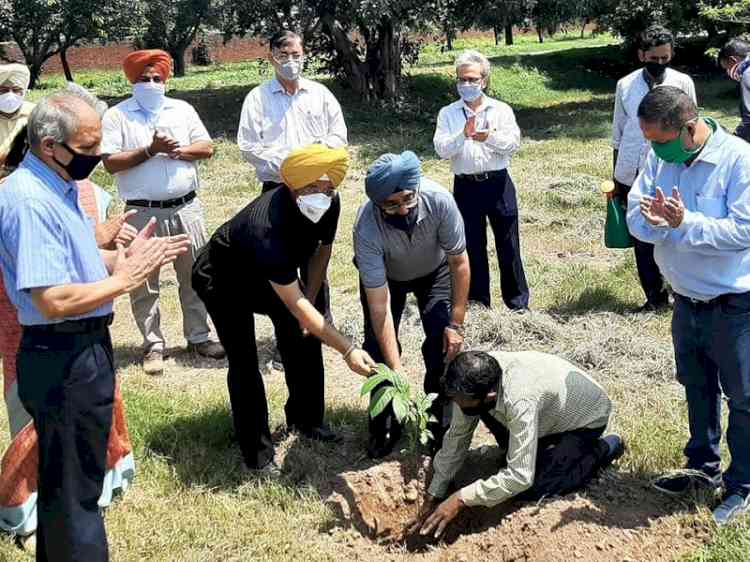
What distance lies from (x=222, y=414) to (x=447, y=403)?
146 cm

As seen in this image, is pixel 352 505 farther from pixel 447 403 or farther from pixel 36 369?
pixel 36 369

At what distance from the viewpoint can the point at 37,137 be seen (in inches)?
108

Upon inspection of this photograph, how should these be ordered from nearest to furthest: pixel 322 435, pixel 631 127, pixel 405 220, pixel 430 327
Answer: pixel 405 220
pixel 430 327
pixel 322 435
pixel 631 127

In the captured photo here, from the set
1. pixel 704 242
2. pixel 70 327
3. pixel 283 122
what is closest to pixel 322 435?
pixel 70 327

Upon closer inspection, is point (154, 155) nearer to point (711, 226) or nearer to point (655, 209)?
point (655, 209)

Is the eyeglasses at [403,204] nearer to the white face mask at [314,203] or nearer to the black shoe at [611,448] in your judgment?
the white face mask at [314,203]

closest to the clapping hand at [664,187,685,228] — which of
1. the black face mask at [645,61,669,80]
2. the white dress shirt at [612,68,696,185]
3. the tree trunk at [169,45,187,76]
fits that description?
the white dress shirt at [612,68,696,185]

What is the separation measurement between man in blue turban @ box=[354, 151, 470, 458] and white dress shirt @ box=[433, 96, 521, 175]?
179 centimetres

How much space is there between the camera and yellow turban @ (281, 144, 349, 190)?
355 centimetres

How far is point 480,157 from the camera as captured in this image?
586 centimetres

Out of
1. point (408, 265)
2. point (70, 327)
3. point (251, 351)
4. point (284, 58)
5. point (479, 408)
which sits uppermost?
point (284, 58)

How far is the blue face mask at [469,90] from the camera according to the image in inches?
229

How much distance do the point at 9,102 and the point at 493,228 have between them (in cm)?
342

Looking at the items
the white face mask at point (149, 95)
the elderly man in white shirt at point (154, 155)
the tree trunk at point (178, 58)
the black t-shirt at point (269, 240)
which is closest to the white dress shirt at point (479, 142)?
the elderly man in white shirt at point (154, 155)
